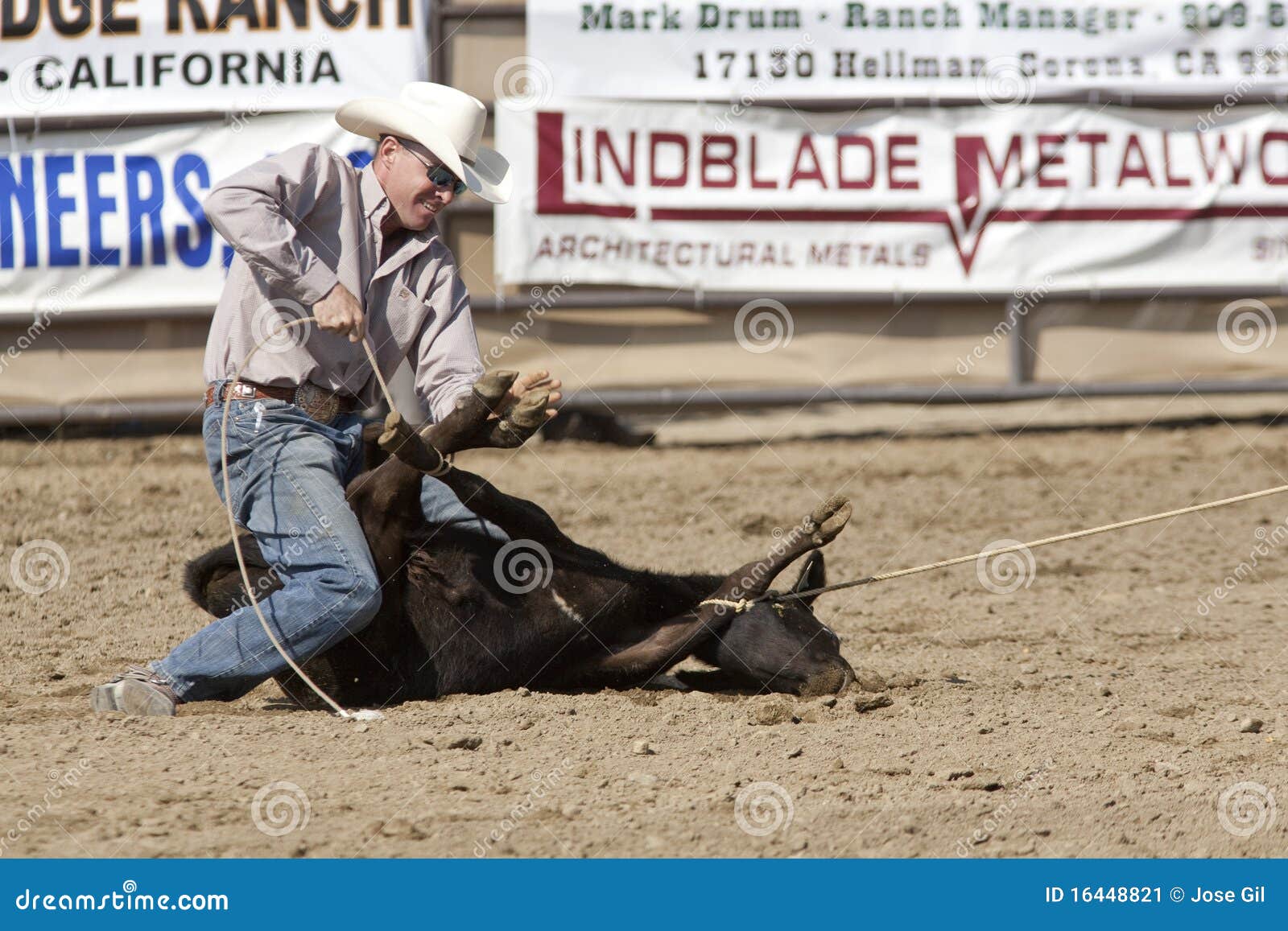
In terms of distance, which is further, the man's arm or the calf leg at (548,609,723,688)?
the calf leg at (548,609,723,688)

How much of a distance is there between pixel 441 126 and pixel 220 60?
4.66m

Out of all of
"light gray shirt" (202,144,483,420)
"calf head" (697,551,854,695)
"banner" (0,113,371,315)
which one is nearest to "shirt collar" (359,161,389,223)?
"light gray shirt" (202,144,483,420)

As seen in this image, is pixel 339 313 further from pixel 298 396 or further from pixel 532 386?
pixel 532 386

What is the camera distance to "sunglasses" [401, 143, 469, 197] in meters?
3.82

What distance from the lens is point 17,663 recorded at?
454cm

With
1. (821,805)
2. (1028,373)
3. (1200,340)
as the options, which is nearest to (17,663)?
(821,805)

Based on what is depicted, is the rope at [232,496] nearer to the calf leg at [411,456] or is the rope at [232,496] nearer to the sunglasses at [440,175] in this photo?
the calf leg at [411,456]

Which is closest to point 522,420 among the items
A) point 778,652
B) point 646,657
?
point 646,657

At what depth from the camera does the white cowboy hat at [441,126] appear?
379 centimetres

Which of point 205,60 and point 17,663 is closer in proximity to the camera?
point 17,663

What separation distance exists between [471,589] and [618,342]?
468 cm

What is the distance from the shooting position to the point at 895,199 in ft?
27.5

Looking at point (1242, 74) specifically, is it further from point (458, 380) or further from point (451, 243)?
point (458, 380)

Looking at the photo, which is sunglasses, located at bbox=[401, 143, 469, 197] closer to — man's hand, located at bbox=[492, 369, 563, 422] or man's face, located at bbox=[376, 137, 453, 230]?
man's face, located at bbox=[376, 137, 453, 230]
